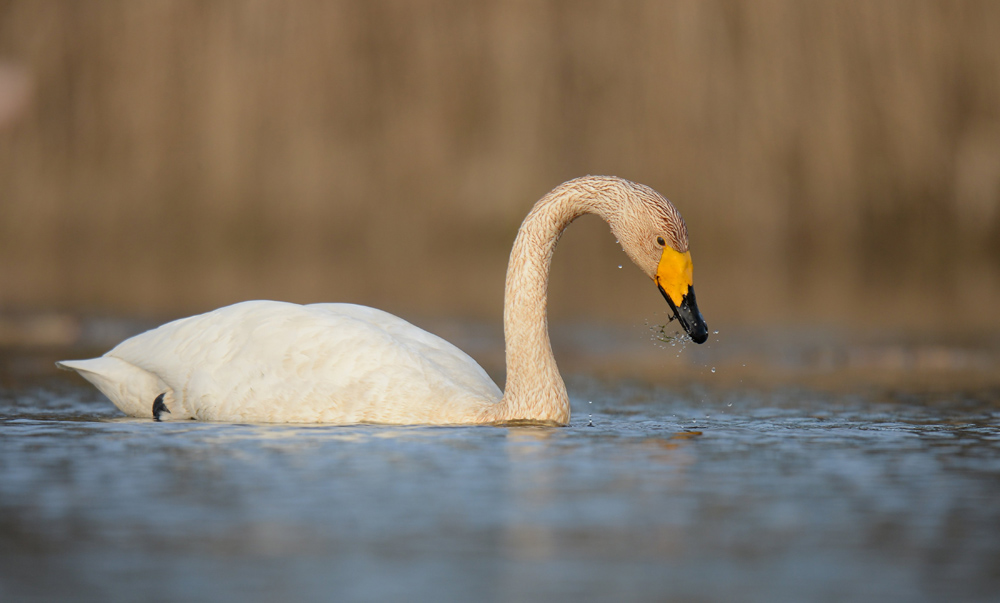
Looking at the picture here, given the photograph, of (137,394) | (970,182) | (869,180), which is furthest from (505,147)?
(137,394)

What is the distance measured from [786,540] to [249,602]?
237 centimetres

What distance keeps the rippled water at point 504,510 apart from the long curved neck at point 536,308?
12.6 inches

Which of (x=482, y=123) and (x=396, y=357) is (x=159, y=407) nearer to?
(x=396, y=357)

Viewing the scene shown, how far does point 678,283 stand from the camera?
371 inches

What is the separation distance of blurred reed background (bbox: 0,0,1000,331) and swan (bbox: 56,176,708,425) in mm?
35219

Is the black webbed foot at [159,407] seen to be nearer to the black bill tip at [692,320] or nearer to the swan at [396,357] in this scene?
the swan at [396,357]

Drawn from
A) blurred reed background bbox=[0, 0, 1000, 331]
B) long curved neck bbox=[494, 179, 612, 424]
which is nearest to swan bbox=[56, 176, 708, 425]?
long curved neck bbox=[494, 179, 612, 424]

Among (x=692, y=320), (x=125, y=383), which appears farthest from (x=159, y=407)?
(x=692, y=320)

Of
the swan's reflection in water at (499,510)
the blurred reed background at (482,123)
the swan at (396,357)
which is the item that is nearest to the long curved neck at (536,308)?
the swan at (396,357)

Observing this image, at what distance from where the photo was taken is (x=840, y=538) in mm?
6215

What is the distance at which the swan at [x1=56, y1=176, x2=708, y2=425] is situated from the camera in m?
9.63

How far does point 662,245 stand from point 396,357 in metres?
1.96

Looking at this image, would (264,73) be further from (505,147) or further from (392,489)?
(392,489)

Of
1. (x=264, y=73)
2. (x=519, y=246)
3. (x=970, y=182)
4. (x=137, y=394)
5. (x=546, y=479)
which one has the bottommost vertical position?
(x=546, y=479)
